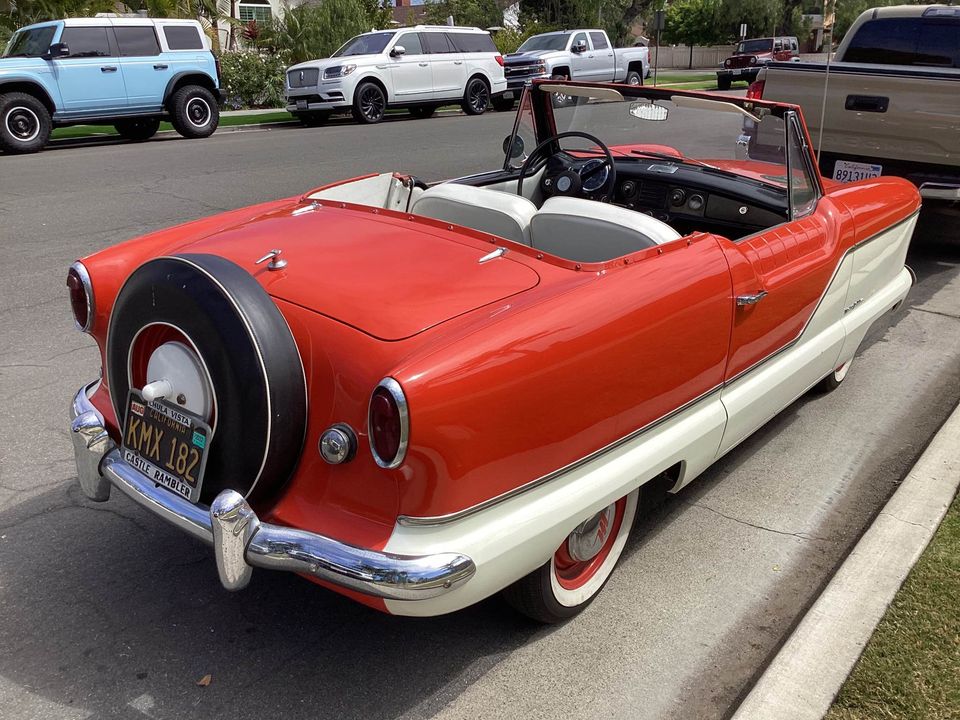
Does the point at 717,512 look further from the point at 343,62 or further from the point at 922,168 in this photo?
the point at 343,62

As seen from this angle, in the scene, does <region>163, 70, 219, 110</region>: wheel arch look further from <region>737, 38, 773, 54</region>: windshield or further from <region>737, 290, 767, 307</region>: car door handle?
<region>737, 38, 773, 54</region>: windshield

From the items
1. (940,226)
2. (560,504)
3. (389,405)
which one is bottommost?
(940,226)

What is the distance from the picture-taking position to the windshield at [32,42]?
518 inches

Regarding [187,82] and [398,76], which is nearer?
[187,82]

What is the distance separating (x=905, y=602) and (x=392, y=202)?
2.63 meters

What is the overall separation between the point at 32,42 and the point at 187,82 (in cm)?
230

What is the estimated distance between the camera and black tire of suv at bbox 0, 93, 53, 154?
12.6 meters

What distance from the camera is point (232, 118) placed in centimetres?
1814

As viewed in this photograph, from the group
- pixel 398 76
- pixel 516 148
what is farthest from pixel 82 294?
pixel 398 76

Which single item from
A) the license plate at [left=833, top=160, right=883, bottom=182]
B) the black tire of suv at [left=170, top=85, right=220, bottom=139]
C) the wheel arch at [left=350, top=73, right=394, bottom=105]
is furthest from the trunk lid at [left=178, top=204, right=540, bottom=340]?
the wheel arch at [left=350, top=73, right=394, bottom=105]

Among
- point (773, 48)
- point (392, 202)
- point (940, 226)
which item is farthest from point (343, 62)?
point (773, 48)

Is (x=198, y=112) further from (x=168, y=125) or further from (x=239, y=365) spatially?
(x=239, y=365)

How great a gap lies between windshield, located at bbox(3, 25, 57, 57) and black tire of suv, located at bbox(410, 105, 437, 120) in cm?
725

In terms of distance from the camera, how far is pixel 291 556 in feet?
7.31
